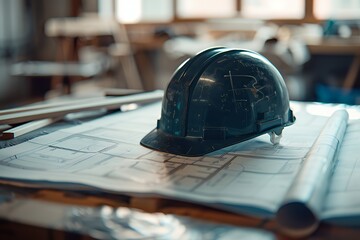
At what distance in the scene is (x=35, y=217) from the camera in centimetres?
55

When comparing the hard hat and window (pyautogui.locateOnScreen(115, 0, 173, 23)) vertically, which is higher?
window (pyautogui.locateOnScreen(115, 0, 173, 23))

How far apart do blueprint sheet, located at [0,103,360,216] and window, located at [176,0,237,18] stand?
3.35 m

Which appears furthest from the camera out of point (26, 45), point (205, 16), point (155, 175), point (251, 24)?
point (26, 45)

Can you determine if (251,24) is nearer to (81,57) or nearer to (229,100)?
(81,57)

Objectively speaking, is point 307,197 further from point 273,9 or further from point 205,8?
point 205,8

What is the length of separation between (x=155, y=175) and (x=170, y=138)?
0.15m

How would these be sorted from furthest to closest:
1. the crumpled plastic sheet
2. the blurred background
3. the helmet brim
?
the blurred background
the helmet brim
the crumpled plastic sheet

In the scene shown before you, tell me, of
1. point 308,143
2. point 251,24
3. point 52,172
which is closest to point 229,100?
point 308,143

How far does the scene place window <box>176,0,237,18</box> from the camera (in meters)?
4.18

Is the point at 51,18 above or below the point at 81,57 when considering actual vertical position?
above

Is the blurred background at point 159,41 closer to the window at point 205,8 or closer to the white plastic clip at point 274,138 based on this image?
the window at point 205,8

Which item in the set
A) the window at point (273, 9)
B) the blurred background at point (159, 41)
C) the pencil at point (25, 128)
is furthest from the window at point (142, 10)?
the pencil at point (25, 128)

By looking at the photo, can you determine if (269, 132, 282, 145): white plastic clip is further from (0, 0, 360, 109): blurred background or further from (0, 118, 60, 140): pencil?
(0, 0, 360, 109): blurred background

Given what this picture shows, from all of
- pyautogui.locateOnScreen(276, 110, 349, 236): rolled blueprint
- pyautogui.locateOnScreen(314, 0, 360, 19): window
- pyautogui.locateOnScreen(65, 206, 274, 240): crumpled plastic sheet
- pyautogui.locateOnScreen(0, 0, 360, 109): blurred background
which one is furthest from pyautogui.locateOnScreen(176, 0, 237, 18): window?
pyautogui.locateOnScreen(65, 206, 274, 240): crumpled plastic sheet
